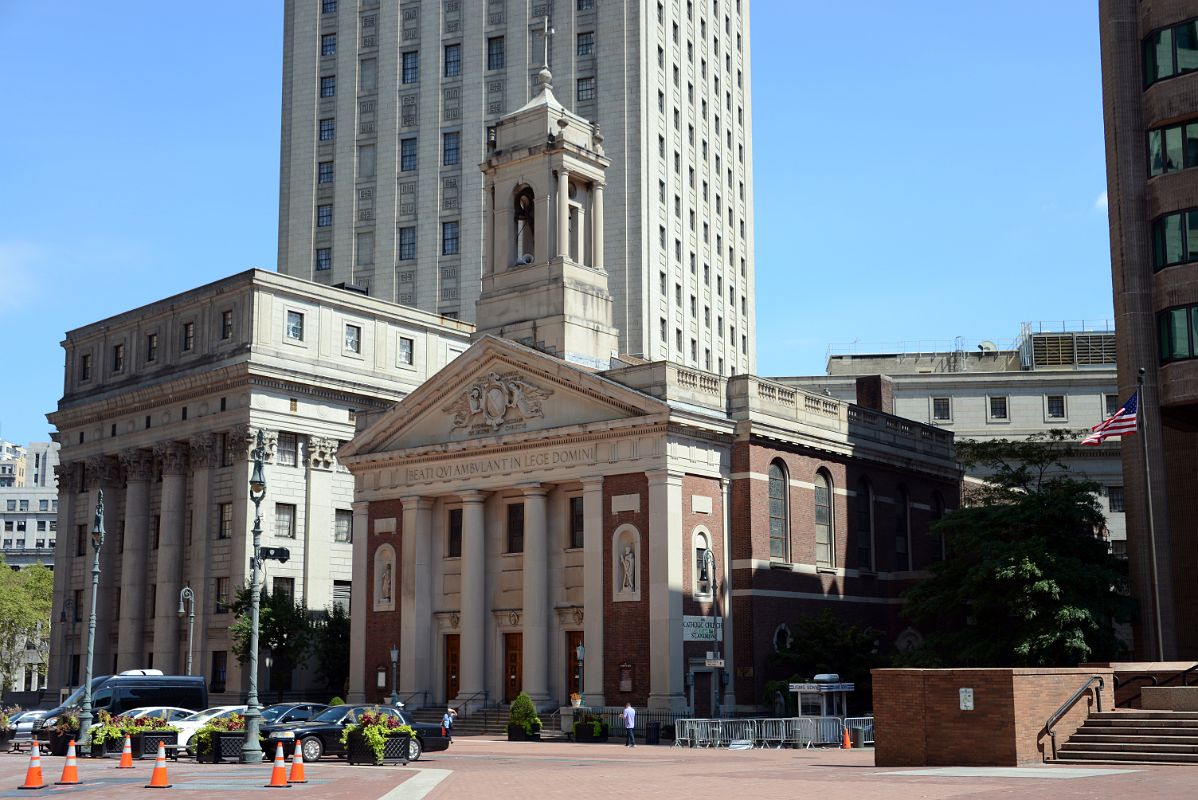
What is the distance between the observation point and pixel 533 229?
64.1 metres

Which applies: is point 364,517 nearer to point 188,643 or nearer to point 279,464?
point 279,464

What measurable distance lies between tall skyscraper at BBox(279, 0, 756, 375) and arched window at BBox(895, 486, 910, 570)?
91.4ft

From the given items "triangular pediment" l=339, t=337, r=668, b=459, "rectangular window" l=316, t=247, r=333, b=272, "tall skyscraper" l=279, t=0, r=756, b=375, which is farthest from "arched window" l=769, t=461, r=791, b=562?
"rectangular window" l=316, t=247, r=333, b=272

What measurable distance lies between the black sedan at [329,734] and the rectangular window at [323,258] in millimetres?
60081

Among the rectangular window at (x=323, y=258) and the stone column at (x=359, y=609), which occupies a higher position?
the rectangular window at (x=323, y=258)

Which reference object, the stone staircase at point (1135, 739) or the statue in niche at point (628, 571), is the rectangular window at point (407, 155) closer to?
the statue in niche at point (628, 571)

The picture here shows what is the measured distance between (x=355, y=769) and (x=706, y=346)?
69567 mm

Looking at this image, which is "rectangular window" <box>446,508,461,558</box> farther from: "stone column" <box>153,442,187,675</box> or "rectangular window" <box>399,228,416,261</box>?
"rectangular window" <box>399,228,416,261</box>

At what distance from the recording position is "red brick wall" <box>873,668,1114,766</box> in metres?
30.8

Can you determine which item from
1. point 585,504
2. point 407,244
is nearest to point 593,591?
point 585,504

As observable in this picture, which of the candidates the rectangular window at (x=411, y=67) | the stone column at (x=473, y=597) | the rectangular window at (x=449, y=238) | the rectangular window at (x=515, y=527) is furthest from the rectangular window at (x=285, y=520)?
the rectangular window at (x=411, y=67)

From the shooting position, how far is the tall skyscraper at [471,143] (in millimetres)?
94375

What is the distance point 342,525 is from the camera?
74.9 meters

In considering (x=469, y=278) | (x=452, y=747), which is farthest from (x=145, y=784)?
(x=469, y=278)
